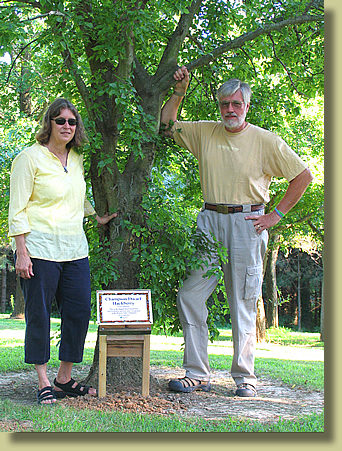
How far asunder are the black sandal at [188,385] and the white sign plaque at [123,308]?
0.69m

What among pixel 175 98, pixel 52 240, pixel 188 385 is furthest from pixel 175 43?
pixel 188 385

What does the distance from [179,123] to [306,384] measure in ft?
9.34

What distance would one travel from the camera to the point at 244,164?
169 inches

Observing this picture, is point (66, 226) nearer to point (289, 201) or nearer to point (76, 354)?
point (76, 354)

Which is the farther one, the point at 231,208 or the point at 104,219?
the point at 104,219

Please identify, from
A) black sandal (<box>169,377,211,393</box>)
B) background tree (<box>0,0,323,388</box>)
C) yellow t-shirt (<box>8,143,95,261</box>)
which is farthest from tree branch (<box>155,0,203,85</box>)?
black sandal (<box>169,377,211,393</box>)

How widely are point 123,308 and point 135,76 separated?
228 centimetres

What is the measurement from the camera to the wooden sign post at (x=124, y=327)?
12.6 ft

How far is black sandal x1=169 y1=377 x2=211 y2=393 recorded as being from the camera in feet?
13.7

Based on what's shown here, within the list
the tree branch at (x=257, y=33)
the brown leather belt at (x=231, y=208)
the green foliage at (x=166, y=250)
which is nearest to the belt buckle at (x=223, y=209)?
the brown leather belt at (x=231, y=208)

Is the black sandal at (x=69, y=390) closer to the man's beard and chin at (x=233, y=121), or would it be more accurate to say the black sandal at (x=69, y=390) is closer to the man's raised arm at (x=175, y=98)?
the man's raised arm at (x=175, y=98)

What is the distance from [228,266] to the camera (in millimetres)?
4438

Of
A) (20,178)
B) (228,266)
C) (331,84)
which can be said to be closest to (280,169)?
(228,266)

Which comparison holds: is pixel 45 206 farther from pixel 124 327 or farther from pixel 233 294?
pixel 233 294
